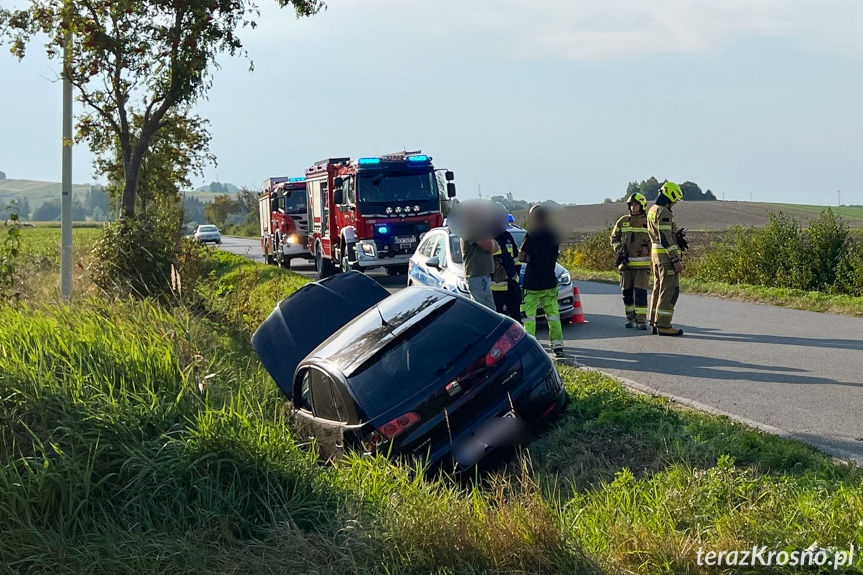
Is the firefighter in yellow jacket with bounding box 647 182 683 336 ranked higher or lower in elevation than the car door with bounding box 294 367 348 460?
higher

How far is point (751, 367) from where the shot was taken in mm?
9703

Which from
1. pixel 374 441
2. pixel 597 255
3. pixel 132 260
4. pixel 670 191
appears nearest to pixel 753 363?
pixel 670 191

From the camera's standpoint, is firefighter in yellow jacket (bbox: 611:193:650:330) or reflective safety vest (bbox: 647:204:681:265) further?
firefighter in yellow jacket (bbox: 611:193:650:330)

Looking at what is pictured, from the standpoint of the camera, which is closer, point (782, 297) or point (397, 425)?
point (397, 425)

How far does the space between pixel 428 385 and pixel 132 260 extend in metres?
9.09

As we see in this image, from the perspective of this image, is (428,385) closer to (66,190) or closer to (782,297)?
(66,190)

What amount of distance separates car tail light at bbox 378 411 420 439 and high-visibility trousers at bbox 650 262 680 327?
6.74m

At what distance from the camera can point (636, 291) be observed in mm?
12805

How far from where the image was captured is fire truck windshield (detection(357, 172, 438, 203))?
21.5 meters

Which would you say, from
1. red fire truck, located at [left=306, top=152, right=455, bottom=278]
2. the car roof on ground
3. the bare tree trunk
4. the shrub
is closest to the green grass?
the car roof on ground

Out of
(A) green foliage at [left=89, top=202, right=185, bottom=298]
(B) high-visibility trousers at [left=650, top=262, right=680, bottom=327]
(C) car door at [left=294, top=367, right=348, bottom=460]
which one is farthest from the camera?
(A) green foliage at [left=89, top=202, right=185, bottom=298]

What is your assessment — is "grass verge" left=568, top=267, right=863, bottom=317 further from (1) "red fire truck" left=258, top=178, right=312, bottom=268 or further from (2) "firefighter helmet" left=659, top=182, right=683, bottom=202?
(1) "red fire truck" left=258, top=178, right=312, bottom=268

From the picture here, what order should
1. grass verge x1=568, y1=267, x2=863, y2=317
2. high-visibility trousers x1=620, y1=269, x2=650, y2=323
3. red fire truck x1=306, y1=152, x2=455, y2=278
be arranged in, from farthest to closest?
1. red fire truck x1=306, y1=152, x2=455, y2=278
2. grass verge x1=568, y1=267, x2=863, y2=317
3. high-visibility trousers x1=620, y1=269, x2=650, y2=323

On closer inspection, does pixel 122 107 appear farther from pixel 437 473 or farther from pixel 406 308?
pixel 437 473
